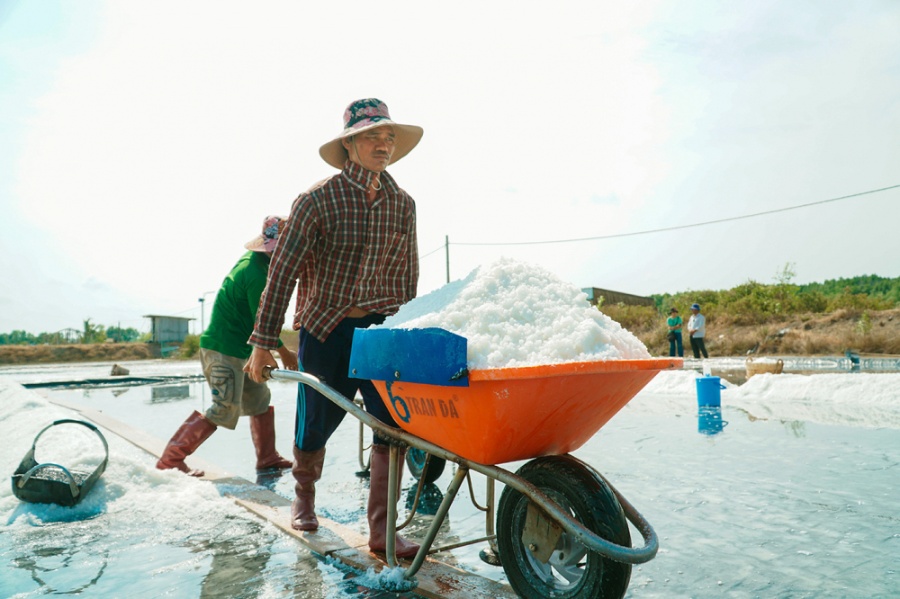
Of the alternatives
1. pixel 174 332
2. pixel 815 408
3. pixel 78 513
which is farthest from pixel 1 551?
pixel 174 332

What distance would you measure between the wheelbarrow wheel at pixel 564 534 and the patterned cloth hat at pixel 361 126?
1462 millimetres

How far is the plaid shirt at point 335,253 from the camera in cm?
253

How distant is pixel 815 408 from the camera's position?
6758 mm

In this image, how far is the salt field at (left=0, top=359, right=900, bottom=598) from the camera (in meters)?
2.19

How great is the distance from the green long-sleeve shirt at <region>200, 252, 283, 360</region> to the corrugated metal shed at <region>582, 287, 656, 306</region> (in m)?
28.0

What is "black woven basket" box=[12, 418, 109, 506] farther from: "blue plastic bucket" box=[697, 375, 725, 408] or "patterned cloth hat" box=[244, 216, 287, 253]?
"blue plastic bucket" box=[697, 375, 725, 408]

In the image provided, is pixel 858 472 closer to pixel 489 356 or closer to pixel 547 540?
pixel 547 540

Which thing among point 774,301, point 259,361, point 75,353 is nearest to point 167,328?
point 75,353

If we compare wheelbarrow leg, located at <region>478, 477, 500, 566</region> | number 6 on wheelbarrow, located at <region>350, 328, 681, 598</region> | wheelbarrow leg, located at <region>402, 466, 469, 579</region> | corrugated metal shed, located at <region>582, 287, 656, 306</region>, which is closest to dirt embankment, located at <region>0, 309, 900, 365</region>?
corrugated metal shed, located at <region>582, 287, 656, 306</region>

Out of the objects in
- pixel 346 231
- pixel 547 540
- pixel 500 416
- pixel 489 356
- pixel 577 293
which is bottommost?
pixel 547 540

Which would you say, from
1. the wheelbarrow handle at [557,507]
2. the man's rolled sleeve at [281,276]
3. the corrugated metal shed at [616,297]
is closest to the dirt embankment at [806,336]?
the corrugated metal shed at [616,297]

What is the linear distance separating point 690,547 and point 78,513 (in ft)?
9.34

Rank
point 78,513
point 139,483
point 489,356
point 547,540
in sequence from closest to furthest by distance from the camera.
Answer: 1. point 489,356
2. point 547,540
3. point 78,513
4. point 139,483

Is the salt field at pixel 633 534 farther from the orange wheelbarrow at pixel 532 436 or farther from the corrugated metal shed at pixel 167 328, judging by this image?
the corrugated metal shed at pixel 167 328
